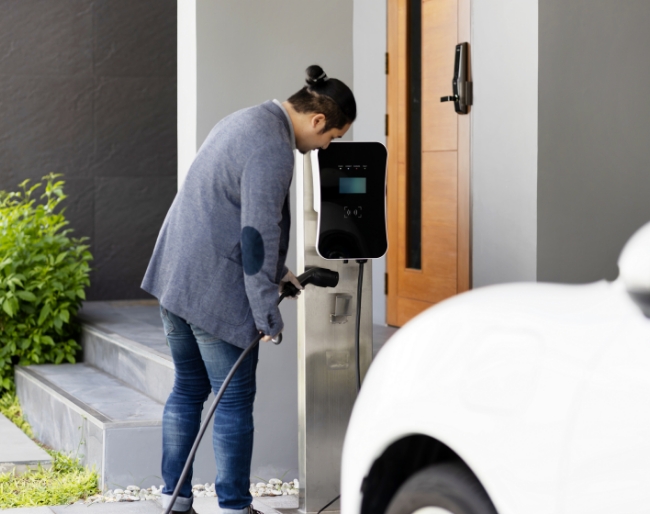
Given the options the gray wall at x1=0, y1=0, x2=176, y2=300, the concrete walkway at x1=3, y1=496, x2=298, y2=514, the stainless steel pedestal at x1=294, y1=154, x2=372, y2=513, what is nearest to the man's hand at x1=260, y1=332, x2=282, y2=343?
the stainless steel pedestal at x1=294, y1=154, x2=372, y2=513

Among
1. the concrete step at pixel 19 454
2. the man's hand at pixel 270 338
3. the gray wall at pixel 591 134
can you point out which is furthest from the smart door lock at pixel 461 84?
the concrete step at pixel 19 454

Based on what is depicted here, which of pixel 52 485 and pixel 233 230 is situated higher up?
pixel 233 230

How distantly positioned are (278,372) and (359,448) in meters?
2.52

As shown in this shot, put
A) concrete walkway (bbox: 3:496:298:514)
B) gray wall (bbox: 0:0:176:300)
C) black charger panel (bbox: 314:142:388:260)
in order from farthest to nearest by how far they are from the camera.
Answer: gray wall (bbox: 0:0:176:300) < concrete walkway (bbox: 3:496:298:514) < black charger panel (bbox: 314:142:388:260)

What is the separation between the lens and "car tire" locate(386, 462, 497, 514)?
1.92 m

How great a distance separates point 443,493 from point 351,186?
6.85 ft

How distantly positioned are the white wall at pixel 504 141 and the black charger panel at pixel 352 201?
567 mm

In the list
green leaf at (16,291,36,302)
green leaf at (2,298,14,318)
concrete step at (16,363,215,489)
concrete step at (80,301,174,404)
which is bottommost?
concrete step at (16,363,215,489)

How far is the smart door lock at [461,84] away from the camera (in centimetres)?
459

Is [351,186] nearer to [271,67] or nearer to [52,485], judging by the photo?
[271,67]

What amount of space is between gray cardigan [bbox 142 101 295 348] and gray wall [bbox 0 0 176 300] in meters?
5.04

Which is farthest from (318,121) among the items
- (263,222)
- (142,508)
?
(142,508)

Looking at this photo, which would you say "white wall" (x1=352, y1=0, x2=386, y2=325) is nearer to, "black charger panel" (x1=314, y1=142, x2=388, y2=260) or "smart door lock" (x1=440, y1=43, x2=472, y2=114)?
"smart door lock" (x1=440, y1=43, x2=472, y2=114)

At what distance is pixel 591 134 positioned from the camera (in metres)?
4.10
